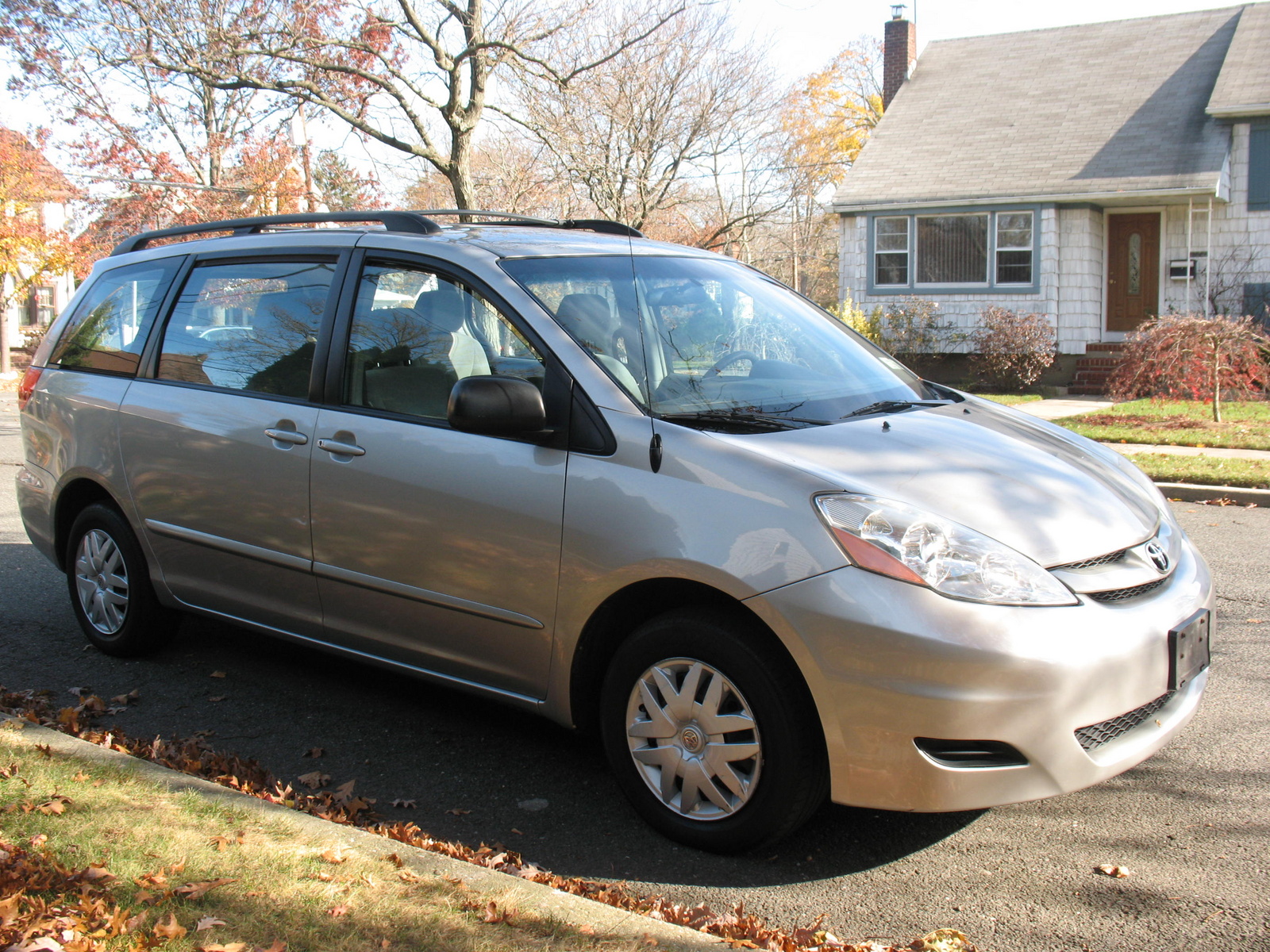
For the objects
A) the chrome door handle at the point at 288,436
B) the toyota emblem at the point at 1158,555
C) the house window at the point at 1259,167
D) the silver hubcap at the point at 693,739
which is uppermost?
the house window at the point at 1259,167

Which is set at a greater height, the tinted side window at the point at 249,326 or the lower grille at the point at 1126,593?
the tinted side window at the point at 249,326

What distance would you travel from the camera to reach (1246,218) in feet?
67.3

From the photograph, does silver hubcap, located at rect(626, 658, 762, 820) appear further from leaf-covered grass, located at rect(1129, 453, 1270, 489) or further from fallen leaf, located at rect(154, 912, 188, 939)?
leaf-covered grass, located at rect(1129, 453, 1270, 489)

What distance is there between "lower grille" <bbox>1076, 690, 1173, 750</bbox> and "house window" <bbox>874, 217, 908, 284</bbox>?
20496 mm

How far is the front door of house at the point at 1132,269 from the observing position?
2177 cm

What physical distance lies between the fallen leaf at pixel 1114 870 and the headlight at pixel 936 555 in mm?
836

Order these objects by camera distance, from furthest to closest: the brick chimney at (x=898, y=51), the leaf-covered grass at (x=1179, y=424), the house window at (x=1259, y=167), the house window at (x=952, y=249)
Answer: the brick chimney at (x=898, y=51), the house window at (x=952, y=249), the house window at (x=1259, y=167), the leaf-covered grass at (x=1179, y=424)

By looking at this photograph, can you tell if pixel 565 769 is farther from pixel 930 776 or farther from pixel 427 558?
pixel 930 776

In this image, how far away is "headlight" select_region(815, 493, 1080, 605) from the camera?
3.05m

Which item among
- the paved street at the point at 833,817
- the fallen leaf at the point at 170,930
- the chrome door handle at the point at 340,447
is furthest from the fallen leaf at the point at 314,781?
the fallen leaf at the point at 170,930

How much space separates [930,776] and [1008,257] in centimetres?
2056

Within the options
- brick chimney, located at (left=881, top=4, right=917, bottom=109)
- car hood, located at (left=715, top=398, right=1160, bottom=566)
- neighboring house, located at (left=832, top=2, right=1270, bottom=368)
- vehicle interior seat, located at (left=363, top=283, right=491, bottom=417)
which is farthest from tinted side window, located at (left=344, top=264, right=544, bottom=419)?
brick chimney, located at (left=881, top=4, right=917, bottom=109)

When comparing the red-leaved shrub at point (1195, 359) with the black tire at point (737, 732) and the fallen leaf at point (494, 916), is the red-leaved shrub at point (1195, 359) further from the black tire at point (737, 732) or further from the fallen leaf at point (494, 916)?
the fallen leaf at point (494, 916)

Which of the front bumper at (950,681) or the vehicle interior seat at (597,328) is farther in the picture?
the vehicle interior seat at (597,328)
